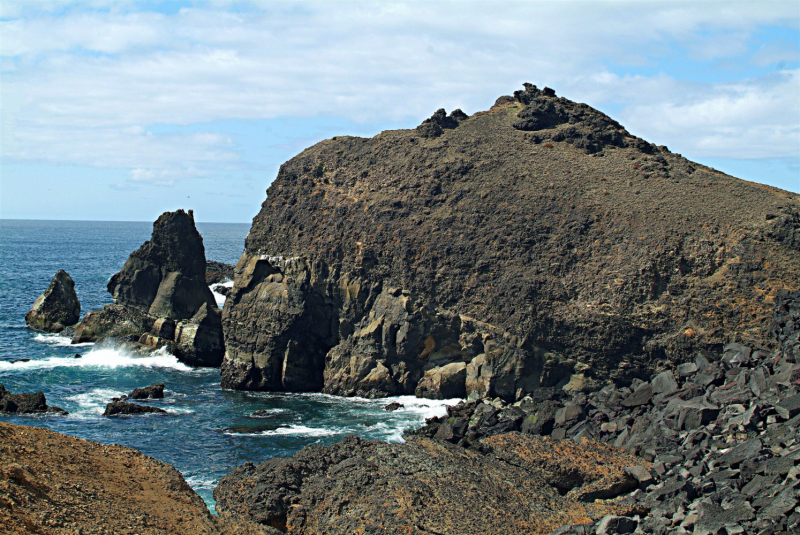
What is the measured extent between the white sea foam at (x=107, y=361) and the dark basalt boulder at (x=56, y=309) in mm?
12501

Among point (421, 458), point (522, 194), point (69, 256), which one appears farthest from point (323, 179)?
point (69, 256)

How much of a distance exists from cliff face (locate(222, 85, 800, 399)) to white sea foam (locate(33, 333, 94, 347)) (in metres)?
18.6

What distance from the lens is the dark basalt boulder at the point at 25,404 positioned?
38625mm

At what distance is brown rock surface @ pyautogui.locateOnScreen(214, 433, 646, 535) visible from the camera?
21.9 meters

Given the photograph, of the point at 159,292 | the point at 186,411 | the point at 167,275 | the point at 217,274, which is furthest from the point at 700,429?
the point at 217,274

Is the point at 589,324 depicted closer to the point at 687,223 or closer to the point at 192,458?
the point at 687,223

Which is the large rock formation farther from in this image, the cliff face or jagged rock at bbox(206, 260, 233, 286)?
jagged rock at bbox(206, 260, 233, 286)

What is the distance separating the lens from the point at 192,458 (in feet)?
106

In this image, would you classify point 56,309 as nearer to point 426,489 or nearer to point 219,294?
point 219,294

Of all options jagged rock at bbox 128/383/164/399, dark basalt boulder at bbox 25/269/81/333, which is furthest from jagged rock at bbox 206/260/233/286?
jagged rock at bbox 128/383/164/399

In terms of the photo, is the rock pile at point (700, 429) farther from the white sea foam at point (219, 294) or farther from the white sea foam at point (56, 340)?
the white sea foam at point (219, 294)

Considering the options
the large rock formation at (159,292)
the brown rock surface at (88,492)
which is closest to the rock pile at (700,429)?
A: the brown rock surface at (88,492)

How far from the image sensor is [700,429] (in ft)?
95.0

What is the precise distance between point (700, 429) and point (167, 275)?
45.9 meters
